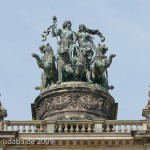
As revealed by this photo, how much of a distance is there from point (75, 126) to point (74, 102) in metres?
2.43

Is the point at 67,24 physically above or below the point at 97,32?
above

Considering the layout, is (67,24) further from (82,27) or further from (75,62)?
(75,62)

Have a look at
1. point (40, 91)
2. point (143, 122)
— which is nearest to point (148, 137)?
point (143, 122)

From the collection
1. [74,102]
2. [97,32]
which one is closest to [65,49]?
[97,32]

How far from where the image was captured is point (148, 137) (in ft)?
125

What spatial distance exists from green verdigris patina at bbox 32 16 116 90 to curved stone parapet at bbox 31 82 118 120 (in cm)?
67

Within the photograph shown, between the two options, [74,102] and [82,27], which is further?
[82,27]

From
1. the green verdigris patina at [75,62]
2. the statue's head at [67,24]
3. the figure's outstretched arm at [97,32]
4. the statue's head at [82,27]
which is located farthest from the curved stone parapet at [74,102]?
the statue's head at [67,24]

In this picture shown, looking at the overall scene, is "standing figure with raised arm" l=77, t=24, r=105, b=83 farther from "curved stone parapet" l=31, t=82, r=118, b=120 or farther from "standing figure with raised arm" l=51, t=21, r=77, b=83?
"curved stone parapet" l=31, t=82, r=118, b=120

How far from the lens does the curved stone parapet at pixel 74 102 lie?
41250 mm

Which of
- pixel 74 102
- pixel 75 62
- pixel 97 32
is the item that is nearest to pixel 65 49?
pixel 75 62

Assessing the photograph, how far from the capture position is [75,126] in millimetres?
39219

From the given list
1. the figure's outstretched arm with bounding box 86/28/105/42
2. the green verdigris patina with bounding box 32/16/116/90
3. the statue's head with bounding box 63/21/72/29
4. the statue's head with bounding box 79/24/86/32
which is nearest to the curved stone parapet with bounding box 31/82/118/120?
the green verdigris patina with bounding box 32/16/116/90

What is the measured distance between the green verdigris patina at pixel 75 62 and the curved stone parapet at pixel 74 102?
0.67 metres
